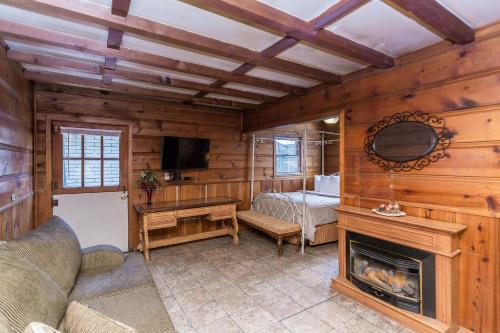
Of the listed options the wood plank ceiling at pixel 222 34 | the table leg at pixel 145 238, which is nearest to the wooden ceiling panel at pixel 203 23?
the wood plank ceiling at pixel 222 34

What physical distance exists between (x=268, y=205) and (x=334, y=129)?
3018 mm

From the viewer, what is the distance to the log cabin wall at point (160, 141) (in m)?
3.57

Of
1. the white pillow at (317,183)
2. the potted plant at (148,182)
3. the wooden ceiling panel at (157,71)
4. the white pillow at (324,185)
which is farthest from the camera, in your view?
the white pillow at (317,183)

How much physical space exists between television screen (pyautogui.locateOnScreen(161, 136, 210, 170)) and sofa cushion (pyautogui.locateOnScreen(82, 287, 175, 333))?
2681 mm

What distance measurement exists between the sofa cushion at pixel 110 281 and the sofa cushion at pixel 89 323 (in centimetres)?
72

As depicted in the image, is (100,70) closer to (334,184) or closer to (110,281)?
(110,281)

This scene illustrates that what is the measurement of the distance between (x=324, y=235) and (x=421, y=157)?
2269mm

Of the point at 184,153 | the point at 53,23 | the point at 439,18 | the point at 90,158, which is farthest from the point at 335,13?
the point at 90,158

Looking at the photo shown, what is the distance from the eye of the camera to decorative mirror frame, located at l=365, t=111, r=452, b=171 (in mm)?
2246

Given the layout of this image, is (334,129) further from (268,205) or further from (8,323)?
(8,323)

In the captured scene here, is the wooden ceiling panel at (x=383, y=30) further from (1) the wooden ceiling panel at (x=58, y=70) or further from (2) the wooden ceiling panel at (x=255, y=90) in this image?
(1) the wooden ceiling panel at (x=58, y=70)

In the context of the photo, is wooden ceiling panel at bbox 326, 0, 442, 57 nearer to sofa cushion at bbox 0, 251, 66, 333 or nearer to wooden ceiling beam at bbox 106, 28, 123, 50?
wooden ceiling beam at bbox 106, 28, 123, 50

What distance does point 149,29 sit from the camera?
74.7 inches

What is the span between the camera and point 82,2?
1.66 metres
